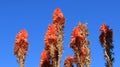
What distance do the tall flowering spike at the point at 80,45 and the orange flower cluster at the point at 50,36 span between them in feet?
8.91

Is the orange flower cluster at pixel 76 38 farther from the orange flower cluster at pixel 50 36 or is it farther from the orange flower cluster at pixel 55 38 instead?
the orange flower cluster at pixel 50 36

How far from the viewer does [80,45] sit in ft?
168

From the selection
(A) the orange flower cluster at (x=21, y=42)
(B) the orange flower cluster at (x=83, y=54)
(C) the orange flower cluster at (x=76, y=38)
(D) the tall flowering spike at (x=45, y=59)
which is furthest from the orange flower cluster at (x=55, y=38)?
(B) the orange flower cluster at (x=83, y=54)

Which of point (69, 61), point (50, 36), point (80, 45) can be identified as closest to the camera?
point (80, 45)

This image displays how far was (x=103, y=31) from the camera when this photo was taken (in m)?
52.5

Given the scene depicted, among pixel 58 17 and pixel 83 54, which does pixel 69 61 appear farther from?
pixel 58 17

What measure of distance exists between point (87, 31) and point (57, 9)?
5.40 meters

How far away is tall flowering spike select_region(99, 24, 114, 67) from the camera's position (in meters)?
48.4

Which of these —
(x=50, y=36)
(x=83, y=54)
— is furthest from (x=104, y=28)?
(x=50, y=36)

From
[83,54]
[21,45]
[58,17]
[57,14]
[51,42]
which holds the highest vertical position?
[57,14]

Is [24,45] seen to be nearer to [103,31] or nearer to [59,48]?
[59,48]

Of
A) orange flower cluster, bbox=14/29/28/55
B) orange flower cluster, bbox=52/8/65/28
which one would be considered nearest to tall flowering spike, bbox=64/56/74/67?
orange flower cluster, bbox=52/8/65/28

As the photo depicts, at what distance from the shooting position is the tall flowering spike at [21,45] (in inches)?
1938

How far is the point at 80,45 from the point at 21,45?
8142 millimetres
